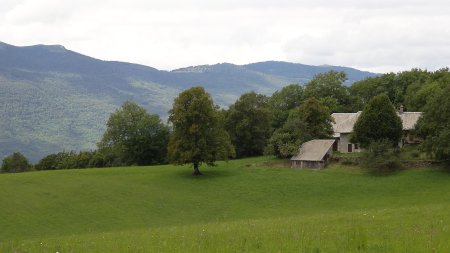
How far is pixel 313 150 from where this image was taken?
233 feet

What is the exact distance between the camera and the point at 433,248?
1322cm

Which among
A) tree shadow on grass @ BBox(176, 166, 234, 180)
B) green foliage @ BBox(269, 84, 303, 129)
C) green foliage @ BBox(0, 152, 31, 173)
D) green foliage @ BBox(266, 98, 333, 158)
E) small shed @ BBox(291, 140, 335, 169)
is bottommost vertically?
green foliage @ BBox(0, 152, 31, 173)

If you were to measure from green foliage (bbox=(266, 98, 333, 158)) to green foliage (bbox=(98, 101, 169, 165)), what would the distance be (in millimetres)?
28733

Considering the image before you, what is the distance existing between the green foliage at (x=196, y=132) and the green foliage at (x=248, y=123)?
19.0 metres

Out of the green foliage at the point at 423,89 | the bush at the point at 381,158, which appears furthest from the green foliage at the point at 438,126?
the green foliage at the point at 423,89

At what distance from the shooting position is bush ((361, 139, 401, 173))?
6259cm

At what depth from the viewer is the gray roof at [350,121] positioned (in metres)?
76.4

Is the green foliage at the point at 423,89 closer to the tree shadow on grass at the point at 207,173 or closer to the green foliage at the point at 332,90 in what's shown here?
the green foliage at the point at 332,90

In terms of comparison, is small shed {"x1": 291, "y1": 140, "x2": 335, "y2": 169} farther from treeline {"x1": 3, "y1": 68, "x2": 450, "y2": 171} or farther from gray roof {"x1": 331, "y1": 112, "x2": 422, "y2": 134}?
gray roof {"x1": 331, "y1": 112, "x2": 422, "y2": 134}

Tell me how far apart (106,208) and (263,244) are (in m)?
37.4

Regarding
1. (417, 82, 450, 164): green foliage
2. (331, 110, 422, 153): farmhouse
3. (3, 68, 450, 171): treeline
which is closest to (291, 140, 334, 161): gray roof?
(3, 68, 450, 171): treeline

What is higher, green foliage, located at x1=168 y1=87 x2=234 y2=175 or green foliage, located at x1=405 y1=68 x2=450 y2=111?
green foliage, located at x1=405 y1=68 x2=450 y2=111

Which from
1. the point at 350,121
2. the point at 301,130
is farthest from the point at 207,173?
the point at 350,121

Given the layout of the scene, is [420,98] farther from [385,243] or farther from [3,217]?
[385,243]
